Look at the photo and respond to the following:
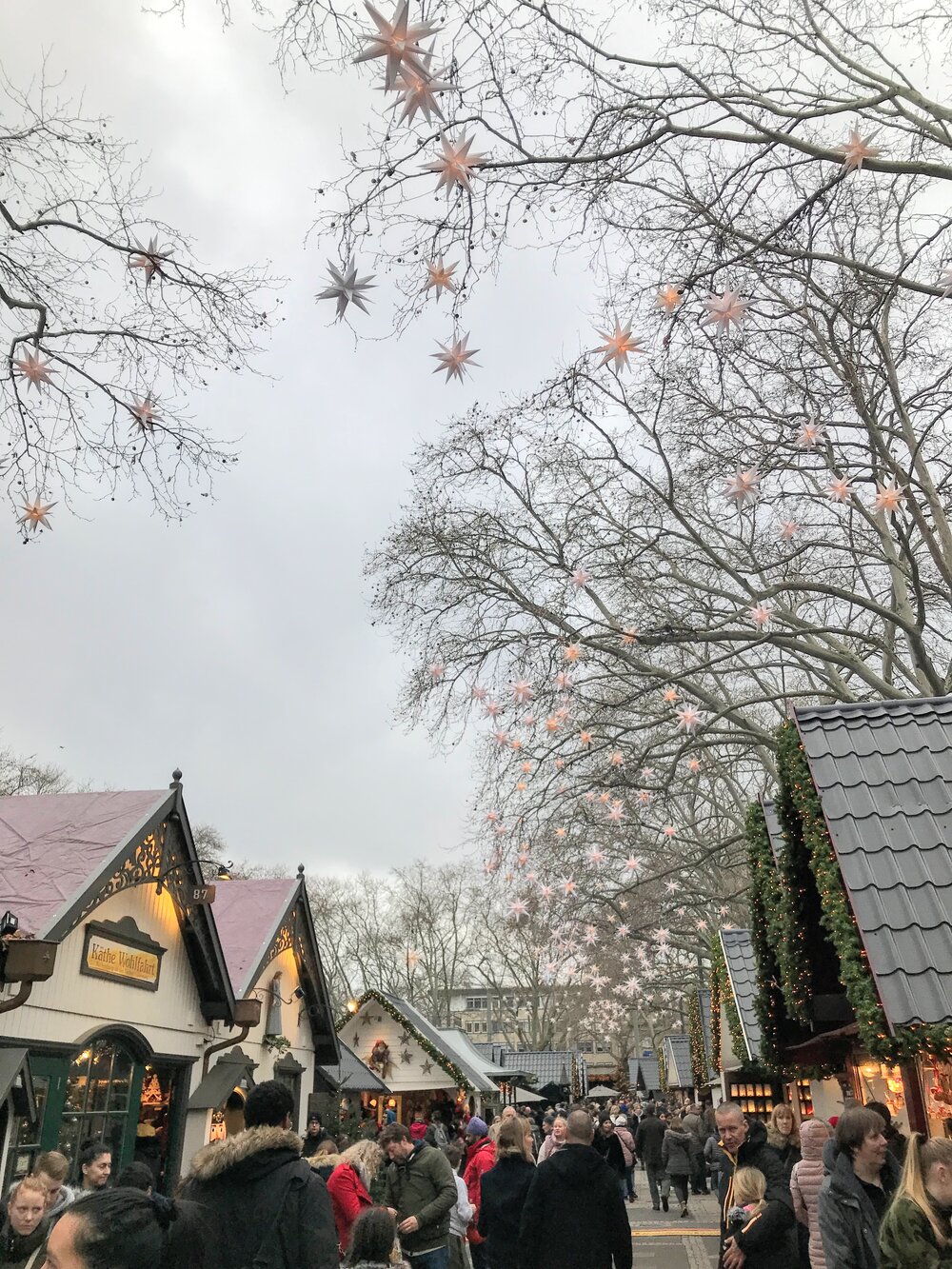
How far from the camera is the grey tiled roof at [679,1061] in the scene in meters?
37.8

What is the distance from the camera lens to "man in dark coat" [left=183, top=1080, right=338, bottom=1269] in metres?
3.31

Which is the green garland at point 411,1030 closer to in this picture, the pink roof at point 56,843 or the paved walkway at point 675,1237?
the paved walkway at point 675,1237

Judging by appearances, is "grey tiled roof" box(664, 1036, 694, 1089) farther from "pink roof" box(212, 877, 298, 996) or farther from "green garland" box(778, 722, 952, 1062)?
"green garland" box(778, 722, 952, 1062)

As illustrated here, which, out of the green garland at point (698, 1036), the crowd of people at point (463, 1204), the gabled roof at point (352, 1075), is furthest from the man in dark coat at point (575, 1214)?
the green garland at point (698, 1036)

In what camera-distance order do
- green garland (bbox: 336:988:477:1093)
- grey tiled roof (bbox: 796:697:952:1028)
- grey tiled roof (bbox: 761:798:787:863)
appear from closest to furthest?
grey tiled roof (bbox: 796:697:952:1028) → grey tiled roof (bbox: 761:798:787:863) → green garland (bbox: 336:988:477:1093)

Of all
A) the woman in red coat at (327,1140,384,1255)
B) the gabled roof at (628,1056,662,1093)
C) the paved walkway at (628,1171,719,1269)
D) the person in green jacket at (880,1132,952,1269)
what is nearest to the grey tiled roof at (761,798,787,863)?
the person in green jacket at (880,1132,952,1269)

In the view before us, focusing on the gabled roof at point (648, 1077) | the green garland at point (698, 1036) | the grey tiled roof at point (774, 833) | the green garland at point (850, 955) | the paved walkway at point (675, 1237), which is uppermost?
the gabled roof at point (648, 1077)

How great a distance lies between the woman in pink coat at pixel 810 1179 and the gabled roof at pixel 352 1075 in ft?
51.3

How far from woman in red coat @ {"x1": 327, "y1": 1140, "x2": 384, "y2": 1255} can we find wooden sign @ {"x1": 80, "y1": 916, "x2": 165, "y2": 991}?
480cm

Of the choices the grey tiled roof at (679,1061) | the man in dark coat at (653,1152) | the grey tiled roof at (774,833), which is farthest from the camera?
the grey tiled roof at (679,1061)

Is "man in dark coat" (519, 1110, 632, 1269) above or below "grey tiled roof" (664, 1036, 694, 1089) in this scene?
below

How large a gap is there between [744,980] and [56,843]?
972cm

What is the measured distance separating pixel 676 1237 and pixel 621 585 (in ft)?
31.7

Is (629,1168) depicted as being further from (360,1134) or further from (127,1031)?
(127,1031)
